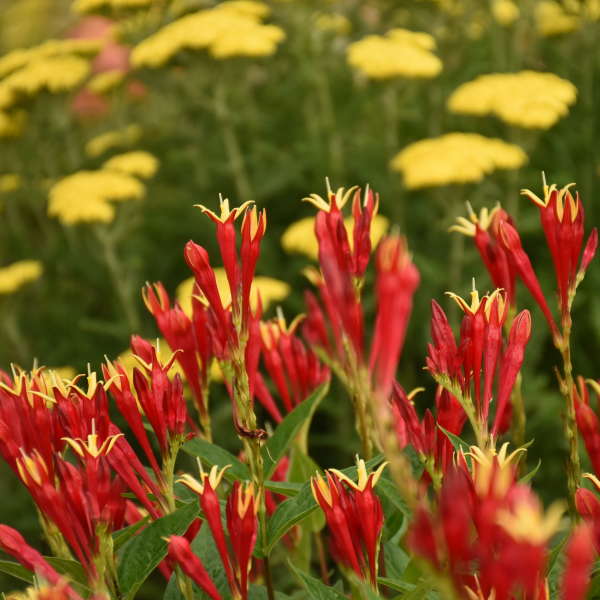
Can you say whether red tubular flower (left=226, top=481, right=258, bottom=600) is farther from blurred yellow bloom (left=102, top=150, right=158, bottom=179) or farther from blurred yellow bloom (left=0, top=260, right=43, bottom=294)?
blurred yellow bloom (left=102, top=150, right=158, bottom=179)

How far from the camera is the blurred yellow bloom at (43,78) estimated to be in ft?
9.13

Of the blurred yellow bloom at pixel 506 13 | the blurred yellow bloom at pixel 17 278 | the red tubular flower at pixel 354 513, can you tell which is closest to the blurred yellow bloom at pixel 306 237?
the blurred yellow bloom at pixel 17 278

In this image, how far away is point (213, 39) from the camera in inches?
104

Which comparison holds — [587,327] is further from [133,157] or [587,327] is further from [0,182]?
[0,182]

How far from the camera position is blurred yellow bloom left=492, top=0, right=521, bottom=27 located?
125 inches

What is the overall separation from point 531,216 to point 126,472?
2054 millimetres

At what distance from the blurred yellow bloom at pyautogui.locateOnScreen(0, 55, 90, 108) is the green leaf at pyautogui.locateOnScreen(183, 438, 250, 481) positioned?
221 centimetres

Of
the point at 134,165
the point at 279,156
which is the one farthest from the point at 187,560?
the point at 279,156

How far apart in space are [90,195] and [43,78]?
0.49 meters

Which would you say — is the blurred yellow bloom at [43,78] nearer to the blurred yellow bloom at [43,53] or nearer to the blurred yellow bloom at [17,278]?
the blurred yellow bloom at [43,53]

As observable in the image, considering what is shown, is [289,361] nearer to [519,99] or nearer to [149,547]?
[149,547]

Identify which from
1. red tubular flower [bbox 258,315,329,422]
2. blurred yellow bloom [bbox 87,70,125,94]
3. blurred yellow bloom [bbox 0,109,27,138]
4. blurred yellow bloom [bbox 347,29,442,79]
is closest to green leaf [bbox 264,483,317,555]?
red tubular flower [bbox 258,315,329,422]

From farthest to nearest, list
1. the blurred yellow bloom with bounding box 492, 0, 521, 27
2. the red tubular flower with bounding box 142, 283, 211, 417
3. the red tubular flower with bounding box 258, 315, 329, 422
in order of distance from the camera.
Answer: the blurred yellow bloom with bounding box 492, 0, 521, 27 < the red tubular flower with bounding box 258, 315, 329, 422 < the red tubular flower with bounding box 142, 283, 211, 417

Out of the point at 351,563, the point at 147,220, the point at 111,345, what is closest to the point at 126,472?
the point at 351,563
